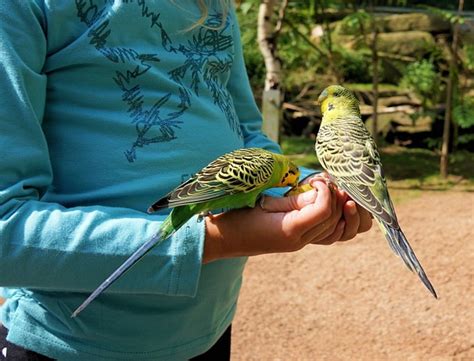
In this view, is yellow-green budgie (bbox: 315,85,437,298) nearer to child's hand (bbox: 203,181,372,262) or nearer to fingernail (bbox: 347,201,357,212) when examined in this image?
fingernail (bbox: 347,201,357,212)

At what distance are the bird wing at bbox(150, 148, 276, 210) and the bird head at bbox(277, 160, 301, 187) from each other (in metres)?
0.07

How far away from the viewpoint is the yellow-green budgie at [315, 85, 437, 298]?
157 centimetres

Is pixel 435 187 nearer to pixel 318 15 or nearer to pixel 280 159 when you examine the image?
pixel 318 15

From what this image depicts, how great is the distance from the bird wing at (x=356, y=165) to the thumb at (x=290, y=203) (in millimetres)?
272

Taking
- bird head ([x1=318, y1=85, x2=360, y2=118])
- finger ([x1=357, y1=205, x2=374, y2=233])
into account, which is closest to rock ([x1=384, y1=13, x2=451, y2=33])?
bird head ([x1=318, y1=85, x2=360, y2=118])

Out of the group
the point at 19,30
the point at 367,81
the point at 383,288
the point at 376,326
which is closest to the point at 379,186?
the point at 19,30

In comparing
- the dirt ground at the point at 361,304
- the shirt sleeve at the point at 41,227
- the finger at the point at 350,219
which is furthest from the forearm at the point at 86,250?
the dirt ground at the point at 361,304

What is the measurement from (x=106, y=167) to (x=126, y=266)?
0.28m

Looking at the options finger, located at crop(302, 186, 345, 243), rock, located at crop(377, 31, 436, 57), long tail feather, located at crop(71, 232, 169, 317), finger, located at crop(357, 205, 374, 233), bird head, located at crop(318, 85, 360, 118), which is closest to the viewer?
long tail feather, located at crop(71, 232, 169, 317)

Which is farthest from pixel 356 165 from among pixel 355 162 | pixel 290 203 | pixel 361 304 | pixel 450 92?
pixel 450 92

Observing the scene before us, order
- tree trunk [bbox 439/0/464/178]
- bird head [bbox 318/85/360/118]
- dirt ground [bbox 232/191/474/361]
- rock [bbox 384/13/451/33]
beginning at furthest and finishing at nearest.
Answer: rock [bbox 384/13/451/33] < tree trunk [bbox 439/0/464/178] < dirt ground [bbox 232/191/474/361] < bird head [bbox 318/85/360/118]

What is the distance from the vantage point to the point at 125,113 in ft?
4.63

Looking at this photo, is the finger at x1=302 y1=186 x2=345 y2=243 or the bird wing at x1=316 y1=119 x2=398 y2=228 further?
the bird wing at x1=316 y1=119 x2=398 y2=228

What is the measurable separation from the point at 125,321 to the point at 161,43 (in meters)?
0.63
